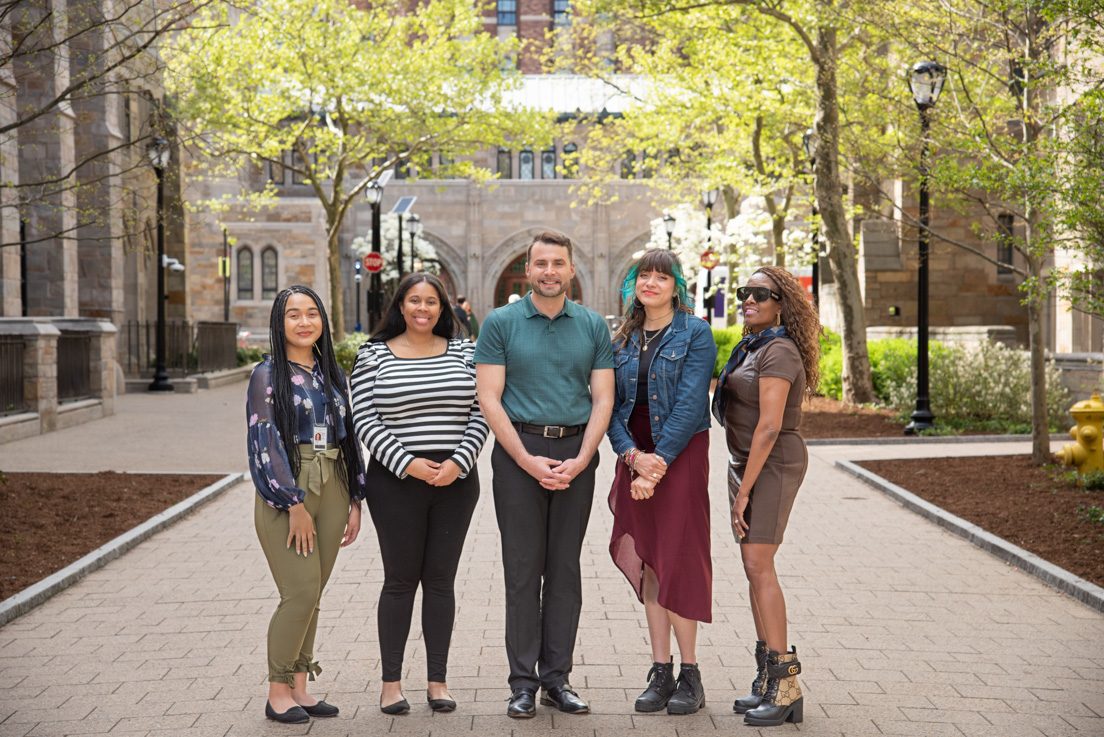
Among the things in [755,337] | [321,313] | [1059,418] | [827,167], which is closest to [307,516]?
[321,313]

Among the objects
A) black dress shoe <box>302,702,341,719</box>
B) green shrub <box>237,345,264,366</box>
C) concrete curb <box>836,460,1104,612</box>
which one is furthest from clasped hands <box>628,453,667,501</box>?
green shrub <box>237,345,264,366</box>

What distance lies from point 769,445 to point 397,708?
1.91 m

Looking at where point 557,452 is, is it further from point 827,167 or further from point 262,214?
point 262,214

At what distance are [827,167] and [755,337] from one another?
14.3 metres

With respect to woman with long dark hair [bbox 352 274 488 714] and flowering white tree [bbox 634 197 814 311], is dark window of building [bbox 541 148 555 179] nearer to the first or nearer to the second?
flowering white tree [bbox 634 197 814 311]

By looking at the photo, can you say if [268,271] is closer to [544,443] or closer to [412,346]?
[412,346]

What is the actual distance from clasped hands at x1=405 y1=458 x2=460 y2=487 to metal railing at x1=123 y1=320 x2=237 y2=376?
23329mm

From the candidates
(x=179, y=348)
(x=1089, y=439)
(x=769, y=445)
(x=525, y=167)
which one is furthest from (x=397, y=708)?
(x=525, y=167)

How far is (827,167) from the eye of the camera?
1819 centimetres

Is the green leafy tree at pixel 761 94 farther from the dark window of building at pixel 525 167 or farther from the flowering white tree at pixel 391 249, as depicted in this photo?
the dark window of building at pixel 525 167

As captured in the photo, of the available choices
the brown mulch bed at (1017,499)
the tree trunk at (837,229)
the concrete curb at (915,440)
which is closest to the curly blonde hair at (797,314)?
the brown mulch bed at (1017,499)

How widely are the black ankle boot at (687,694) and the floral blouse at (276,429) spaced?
5.20 ft

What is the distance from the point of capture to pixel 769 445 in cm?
454

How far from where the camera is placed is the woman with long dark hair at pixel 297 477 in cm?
443
